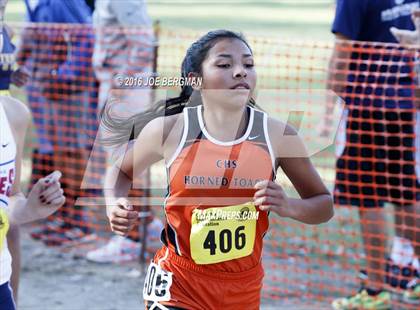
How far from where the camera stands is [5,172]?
345cm

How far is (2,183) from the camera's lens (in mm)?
3428

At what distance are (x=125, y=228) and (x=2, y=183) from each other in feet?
1.83

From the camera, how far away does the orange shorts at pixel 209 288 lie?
331 cm

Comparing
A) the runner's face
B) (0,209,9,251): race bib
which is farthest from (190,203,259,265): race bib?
(0,209,9,251): race bib

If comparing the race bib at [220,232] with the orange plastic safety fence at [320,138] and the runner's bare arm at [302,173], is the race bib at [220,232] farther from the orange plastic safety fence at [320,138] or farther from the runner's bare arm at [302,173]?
the orange plastic safety fence at [320,138]

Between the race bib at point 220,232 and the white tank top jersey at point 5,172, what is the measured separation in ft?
2.35

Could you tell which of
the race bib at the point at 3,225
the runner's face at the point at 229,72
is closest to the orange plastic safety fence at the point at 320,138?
the race bib at the point at 3,225

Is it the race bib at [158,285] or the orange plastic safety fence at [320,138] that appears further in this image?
the orange plastic safety fence at [320,138]

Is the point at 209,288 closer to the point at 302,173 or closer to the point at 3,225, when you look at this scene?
the point at 302,173

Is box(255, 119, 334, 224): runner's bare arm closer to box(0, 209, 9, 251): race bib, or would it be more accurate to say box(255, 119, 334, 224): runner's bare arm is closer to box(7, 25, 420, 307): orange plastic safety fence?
box(0, 209, 9, 251): race bib

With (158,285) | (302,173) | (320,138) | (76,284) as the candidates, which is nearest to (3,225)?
(158,285)

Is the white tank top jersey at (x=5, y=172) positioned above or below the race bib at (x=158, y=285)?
above

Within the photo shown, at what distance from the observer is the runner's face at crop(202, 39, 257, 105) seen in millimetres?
3219

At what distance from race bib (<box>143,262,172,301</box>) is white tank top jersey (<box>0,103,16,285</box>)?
531mm
